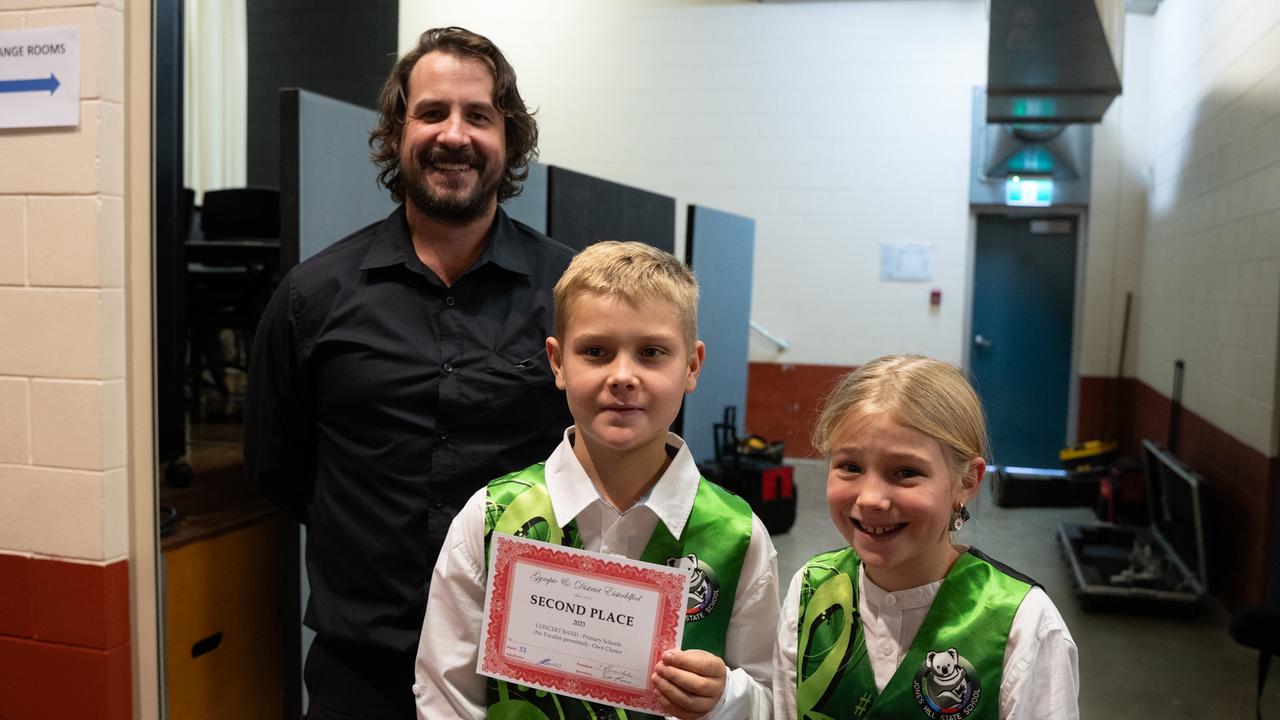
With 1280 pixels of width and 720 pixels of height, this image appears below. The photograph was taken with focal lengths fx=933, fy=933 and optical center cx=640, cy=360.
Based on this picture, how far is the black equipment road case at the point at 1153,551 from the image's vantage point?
2.06m

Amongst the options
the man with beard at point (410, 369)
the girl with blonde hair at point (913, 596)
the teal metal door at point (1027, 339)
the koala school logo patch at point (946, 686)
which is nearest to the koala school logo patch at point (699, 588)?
the girl with blonde hair at point (913, 596)

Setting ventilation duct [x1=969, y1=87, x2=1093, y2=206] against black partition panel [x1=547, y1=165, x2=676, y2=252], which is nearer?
ventilation duct [x1=969, y1=87, x2=1093, y2=206]

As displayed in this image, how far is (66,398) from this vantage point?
186 centimetres

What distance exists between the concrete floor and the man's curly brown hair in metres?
0.87

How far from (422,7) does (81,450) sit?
1208mm

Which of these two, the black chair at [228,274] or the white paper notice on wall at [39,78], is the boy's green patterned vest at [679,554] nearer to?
the white paper notice on wall at [39,78]

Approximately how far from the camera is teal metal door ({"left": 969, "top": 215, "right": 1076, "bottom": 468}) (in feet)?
6.42

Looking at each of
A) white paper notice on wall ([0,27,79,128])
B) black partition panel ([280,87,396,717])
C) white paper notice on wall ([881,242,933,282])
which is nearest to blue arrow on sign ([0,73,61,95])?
white paper notice on wall ([0,27,79,128])

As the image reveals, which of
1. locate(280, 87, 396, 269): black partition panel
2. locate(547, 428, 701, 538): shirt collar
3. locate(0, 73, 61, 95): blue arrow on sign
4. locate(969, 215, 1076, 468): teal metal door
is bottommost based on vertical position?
locate(547, 428, 701, 538): shirt collar

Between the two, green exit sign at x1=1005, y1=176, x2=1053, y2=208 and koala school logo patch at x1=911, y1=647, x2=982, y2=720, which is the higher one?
green exit sign at x1=1005, y1=176, x2=1053, y2=208

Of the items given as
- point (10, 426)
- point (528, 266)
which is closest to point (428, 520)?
point (528, 266)

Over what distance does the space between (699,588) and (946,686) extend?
0.99ft

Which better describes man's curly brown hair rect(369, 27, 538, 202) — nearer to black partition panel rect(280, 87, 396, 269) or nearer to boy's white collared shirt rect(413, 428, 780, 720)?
black partition panel rect(280, 87, 396, 269)

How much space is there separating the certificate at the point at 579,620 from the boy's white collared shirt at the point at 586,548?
0.05 m
